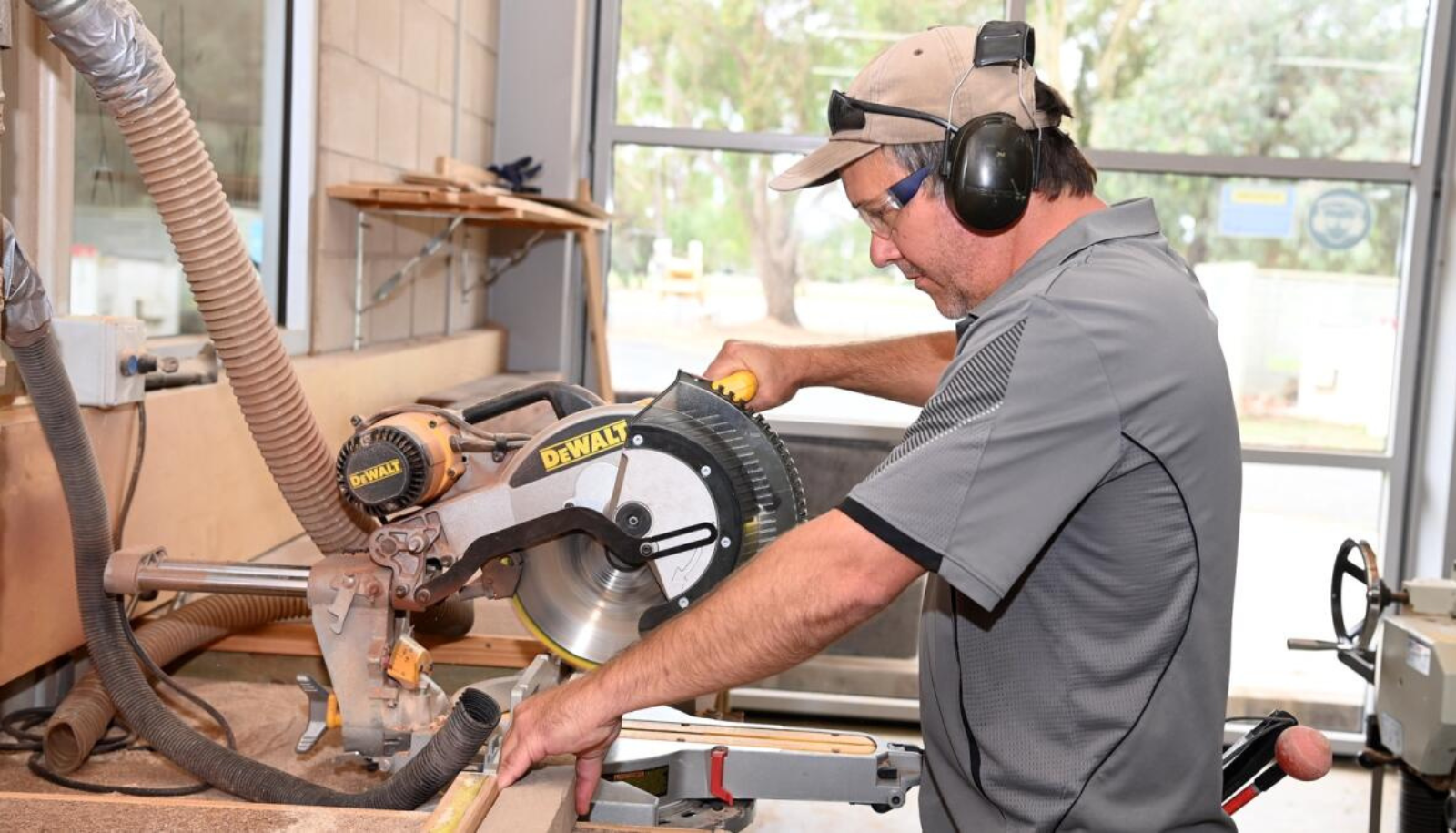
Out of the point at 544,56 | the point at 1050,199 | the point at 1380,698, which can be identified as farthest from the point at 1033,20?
the point at 1050,199

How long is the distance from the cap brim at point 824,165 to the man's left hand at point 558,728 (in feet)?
1.81

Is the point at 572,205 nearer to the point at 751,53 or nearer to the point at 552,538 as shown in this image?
the point at 751,53

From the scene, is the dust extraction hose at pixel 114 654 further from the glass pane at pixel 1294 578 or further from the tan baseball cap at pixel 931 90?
the glass pane at pixel 1294 578

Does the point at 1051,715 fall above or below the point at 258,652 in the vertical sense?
above

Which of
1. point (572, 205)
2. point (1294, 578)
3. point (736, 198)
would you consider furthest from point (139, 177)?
point (1294, 578)

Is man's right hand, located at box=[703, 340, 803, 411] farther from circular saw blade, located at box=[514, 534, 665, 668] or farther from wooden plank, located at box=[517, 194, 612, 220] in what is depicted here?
wooden plank, located at box=[517, 194, 612, 220]

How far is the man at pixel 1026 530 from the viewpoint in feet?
3.48

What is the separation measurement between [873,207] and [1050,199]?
17 cm

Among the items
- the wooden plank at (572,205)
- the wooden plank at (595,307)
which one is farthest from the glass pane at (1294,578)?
the wooden plank at (572,205)

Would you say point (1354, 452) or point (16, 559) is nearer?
point (16, 559)

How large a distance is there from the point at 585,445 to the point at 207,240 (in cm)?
44

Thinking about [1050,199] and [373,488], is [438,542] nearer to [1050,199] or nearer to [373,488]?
[373,488]

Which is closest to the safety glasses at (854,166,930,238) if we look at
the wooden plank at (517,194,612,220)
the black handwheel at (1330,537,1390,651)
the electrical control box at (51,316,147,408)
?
the electrical control box at (51,316,147,408)

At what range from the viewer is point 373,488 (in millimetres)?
1321
